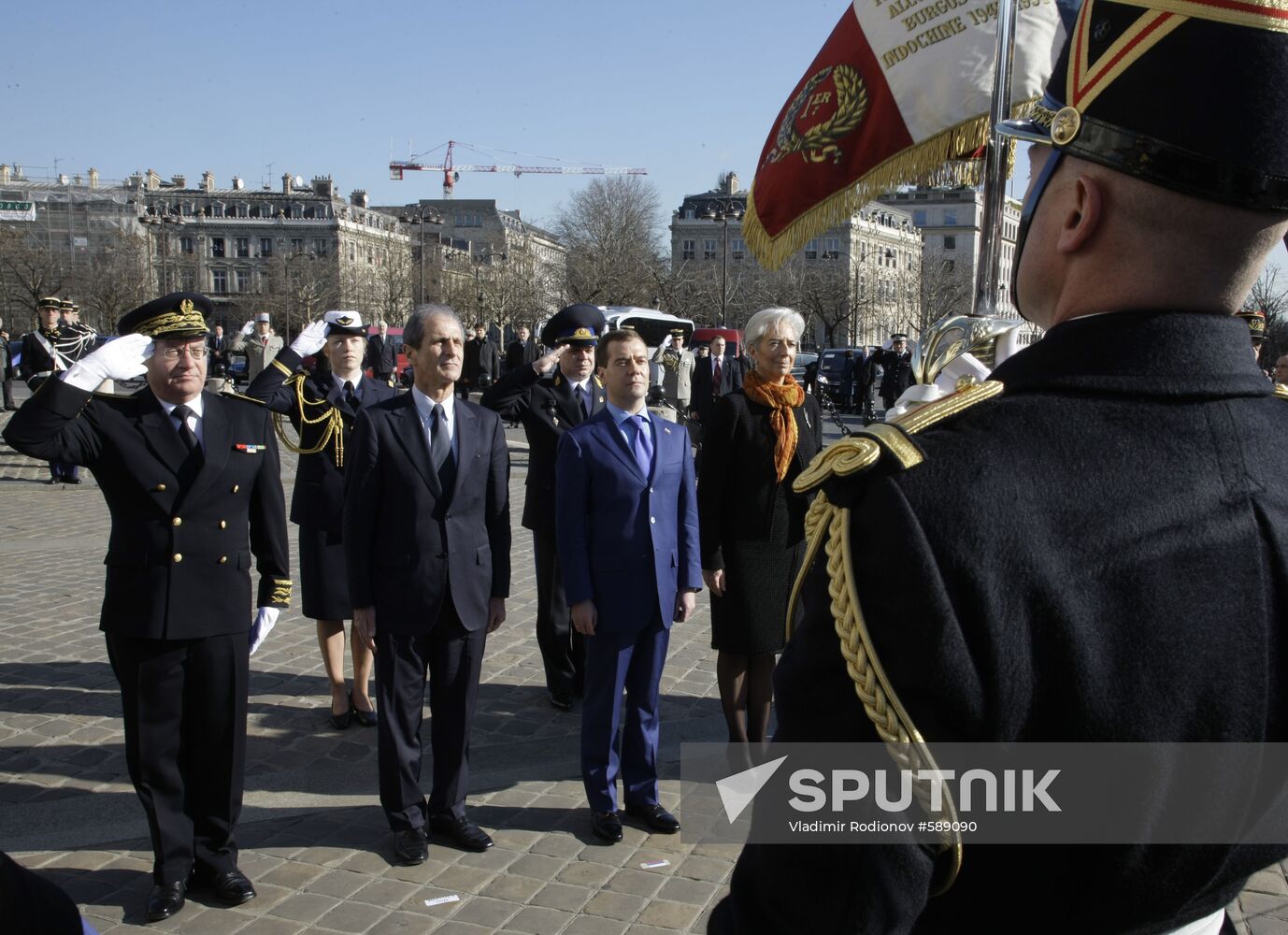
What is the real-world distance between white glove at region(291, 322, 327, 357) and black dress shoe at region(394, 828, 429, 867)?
2.67 metres

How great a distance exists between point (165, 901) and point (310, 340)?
3054mm

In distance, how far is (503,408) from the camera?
6.36 metres

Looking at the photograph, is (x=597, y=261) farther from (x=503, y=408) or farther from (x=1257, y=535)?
(x=1257, y=535)

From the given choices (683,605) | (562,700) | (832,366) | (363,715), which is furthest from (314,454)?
(832,366)

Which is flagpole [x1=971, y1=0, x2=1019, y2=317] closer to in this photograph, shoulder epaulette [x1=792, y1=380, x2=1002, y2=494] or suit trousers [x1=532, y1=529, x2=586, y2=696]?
shoulder epaulette [x1=792, y1=380, x2=1002, y2=494]

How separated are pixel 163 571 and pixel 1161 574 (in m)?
3.64

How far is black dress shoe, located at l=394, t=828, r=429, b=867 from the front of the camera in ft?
14.3

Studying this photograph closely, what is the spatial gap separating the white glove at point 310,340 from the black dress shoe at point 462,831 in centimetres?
263

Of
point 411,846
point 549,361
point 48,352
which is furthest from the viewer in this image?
point 48,352

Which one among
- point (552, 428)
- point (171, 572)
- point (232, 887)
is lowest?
point (232, 887)

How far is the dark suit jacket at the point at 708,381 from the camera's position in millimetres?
18297

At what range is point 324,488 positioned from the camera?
5.98 meters

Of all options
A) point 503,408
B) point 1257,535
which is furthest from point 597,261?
point 1257,535

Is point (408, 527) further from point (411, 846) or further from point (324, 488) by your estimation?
point (324, 488)
